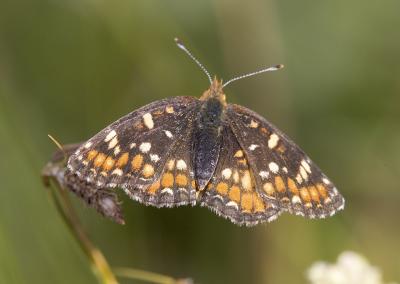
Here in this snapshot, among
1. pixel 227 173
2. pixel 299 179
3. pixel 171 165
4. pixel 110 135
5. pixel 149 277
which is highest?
pixel 110 135

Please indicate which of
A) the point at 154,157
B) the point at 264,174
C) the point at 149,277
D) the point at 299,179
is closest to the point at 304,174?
the point at 299,179

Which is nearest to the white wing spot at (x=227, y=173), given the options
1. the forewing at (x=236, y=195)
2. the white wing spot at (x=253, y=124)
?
the forewing at (x=236, y=195)

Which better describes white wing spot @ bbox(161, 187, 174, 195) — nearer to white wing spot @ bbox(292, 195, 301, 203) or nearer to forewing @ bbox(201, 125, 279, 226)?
forewing @ bbox(201, 125, 279, 226)

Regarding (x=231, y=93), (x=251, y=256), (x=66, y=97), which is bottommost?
(x=251, y=256)

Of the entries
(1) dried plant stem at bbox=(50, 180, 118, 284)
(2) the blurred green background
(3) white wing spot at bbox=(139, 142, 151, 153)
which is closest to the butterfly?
(3) white wing spot at bbox=(139, 142, 151, 153)

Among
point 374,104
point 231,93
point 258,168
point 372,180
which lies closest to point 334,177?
point 372,180

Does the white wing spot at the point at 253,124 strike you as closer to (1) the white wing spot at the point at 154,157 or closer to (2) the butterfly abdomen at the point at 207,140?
(2) the butterfly abdomen at the point at 207,140

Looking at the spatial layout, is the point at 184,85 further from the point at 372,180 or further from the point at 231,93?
the point at 372,180

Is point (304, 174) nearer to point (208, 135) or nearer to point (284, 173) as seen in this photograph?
point (284, 173)
